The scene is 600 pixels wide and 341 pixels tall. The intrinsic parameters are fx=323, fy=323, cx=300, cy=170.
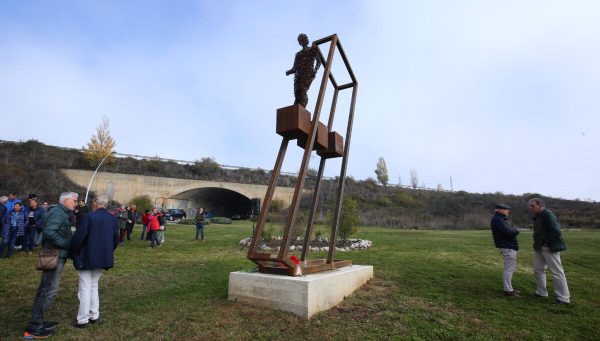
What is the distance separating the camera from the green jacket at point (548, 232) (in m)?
5.48

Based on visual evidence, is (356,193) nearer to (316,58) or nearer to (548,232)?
(548,232)

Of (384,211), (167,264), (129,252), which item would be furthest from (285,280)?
(384,211)

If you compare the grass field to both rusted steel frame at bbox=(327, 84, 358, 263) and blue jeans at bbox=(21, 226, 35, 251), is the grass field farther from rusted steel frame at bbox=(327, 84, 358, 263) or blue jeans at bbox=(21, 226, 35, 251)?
blue jeans at bbox=(21, 226, 35, 251)

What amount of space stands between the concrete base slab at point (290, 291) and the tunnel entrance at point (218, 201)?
36055 millimetres

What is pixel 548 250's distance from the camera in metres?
5.57

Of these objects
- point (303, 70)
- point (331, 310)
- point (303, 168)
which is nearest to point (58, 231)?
point (303, 168)

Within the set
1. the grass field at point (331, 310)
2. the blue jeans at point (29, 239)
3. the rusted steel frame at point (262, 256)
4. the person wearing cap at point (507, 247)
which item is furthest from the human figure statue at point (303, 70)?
the blue jeans at point (29, 239)

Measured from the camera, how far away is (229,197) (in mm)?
45938

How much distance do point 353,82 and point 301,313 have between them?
464 cm

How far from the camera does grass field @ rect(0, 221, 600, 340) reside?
3854 millimetres

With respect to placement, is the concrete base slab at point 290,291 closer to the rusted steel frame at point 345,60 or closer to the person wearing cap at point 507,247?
the person wearing cap at point 507,247

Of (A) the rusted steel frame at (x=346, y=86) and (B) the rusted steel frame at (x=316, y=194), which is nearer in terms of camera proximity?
(B) the rusted steel frame at (x=316, y=194)

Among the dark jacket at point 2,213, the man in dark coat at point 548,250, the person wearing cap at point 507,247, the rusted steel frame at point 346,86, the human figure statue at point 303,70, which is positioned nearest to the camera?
the human figure statue at point 303,70

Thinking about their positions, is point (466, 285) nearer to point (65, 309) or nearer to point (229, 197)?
point (65, 309)
